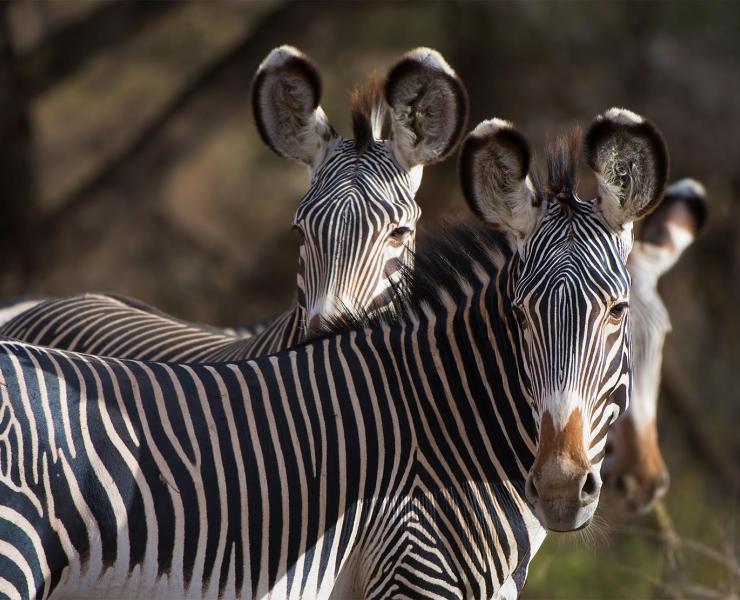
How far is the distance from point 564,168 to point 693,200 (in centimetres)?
340

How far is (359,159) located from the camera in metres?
4.96

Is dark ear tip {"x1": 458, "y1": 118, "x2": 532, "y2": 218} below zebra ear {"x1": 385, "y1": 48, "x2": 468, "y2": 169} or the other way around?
below

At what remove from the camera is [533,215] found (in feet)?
11.4

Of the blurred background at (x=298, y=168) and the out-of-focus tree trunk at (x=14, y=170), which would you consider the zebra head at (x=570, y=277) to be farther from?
the out-of-focus tree trunk at (x=14, y=170)

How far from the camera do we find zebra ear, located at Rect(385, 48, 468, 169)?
4.92 meters

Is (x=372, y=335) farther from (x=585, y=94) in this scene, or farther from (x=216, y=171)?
(x=216, y=171)

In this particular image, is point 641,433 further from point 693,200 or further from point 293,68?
point 293,68

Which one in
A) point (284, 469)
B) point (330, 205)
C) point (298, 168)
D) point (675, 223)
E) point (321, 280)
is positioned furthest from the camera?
point (298, 168)

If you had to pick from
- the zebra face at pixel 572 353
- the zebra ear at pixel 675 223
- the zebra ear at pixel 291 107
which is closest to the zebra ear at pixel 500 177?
the zebra face at pixel 572 353

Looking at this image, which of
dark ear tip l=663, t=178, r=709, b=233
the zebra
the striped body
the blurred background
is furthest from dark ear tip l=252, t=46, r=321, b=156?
dark ear tip l=663, t=178, r=709, b=233

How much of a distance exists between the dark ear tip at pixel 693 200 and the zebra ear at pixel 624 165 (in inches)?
134

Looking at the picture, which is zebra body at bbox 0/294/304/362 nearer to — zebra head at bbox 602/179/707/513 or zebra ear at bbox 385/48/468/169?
zebra ear at bbox 385/48/468/169

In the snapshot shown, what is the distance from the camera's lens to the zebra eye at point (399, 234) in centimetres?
473

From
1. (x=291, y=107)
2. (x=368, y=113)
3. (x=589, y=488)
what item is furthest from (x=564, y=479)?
(x=291, y=107)
